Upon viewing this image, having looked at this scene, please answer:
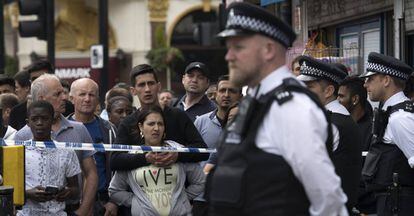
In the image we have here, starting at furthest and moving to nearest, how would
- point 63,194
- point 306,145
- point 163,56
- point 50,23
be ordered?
point 163,56, point 50,23, point 63,194, point 306,145

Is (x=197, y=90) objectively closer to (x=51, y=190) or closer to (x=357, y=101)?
(x=357, y=101)

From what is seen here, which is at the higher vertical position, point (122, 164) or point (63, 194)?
point (122, 164)

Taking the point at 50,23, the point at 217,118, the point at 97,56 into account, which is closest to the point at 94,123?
the point at 217,118

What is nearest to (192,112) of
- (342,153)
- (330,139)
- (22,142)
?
(22,142)

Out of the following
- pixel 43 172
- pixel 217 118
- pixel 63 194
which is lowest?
pixel 63 194

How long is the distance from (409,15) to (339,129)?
3.60m

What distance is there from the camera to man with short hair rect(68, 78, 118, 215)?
8.33 meters

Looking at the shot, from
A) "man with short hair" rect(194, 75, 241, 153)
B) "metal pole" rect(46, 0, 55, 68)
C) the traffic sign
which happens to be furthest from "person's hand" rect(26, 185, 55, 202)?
the traffic sign

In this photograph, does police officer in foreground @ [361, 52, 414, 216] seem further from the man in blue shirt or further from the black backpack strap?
the man in blue shirt

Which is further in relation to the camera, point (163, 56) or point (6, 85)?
point (163, 56)

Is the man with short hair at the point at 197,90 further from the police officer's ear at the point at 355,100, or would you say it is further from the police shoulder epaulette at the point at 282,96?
the police shoulder epaulette at the point at 282,96

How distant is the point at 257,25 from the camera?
4266mm

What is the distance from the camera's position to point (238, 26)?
4293 millimetres

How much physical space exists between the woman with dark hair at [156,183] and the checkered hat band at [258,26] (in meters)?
3.02
